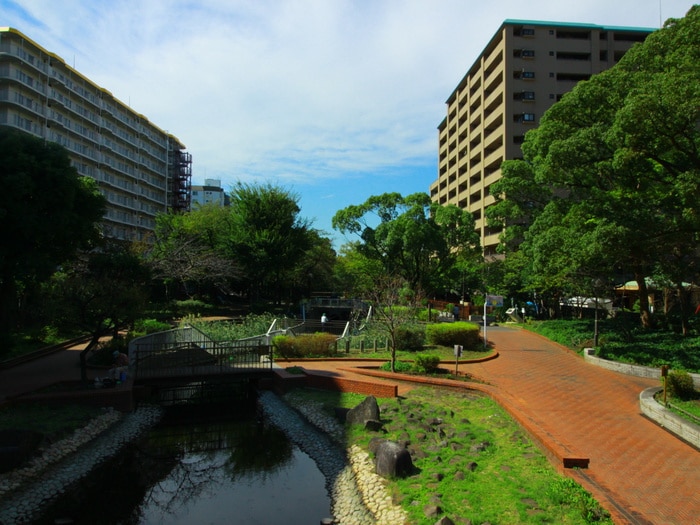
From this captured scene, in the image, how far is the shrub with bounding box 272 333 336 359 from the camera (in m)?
19.8

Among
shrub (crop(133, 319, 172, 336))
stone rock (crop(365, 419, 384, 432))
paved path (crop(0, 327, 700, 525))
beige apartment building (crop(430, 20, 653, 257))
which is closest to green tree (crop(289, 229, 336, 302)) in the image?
beige apartment building (crop(430, 20, 653, 257))

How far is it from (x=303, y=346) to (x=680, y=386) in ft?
42.7

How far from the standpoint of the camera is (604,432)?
9977 millimetres

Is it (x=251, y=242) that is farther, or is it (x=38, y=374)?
(x=251, y=242)

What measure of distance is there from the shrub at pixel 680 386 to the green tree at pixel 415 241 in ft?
76.4

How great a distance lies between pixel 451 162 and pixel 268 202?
38.6m

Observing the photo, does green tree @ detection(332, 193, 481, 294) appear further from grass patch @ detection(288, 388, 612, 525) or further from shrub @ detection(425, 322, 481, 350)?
grass patch @ detection(288, 388, 612, 525)

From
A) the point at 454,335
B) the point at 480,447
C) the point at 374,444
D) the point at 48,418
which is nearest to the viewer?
the point at 480,447

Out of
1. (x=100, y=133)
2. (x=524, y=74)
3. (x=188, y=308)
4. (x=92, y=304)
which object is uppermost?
(x=524, y=74)

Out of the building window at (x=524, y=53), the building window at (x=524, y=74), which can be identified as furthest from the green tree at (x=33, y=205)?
the building window at (x=524, y=53)

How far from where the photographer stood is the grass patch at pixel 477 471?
6855 mm

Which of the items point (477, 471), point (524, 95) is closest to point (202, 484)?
point (477, 471)

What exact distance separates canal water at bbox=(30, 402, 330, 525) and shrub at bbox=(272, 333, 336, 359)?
6.52 meters

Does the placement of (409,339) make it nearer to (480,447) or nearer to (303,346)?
(303,346)
